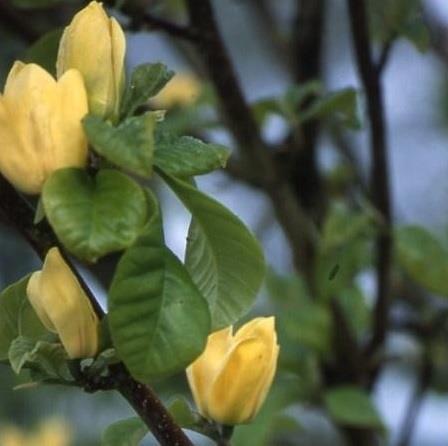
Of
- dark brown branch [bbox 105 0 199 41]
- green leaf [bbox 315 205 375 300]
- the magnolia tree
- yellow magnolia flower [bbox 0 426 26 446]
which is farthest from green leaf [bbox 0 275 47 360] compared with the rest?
yellow magnolia flower [bbox 0 426 26 446]

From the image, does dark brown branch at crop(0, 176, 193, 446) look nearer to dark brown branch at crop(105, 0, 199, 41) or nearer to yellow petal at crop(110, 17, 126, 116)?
yellow petal at crop(110, 17, 126, 116)

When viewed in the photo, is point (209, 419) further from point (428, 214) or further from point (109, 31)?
point (428, 214)

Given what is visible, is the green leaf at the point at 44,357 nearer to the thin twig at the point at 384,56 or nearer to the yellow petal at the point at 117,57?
the yellow petal at the point at 117,57

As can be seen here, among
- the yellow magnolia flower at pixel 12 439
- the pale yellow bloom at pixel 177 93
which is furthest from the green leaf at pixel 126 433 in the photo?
the pale yellow bloom at pixel 177 93

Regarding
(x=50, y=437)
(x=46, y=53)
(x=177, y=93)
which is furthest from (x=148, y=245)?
(x=177, y=93)

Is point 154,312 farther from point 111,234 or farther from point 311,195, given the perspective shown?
point 311,195

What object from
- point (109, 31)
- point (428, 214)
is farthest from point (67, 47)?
point (428, 214)
